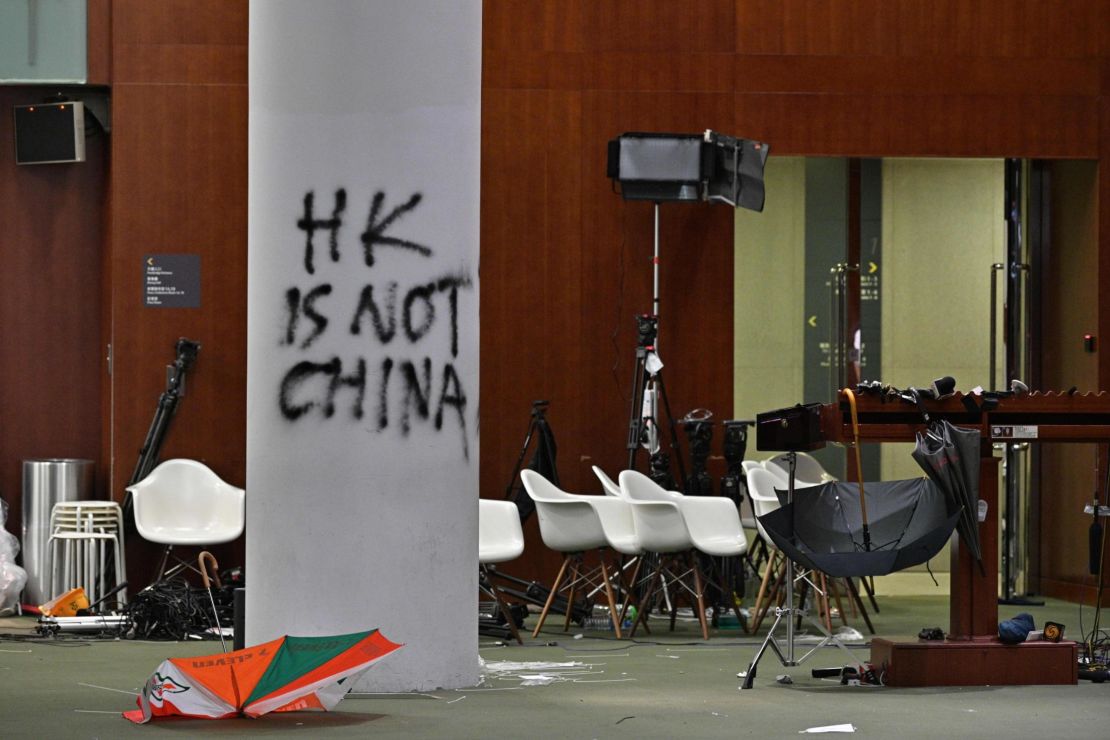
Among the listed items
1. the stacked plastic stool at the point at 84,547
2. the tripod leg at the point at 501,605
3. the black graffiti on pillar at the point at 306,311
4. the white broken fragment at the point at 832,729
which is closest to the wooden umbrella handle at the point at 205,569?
the stacked plastic stool at the point at 84,547

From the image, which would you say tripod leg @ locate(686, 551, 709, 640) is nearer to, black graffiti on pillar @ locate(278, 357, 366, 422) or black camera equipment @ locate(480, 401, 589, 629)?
black camera equipment @ locate(480, 401, 589, 629)

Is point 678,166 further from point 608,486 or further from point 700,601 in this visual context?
point 700,601

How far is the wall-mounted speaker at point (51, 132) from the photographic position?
443 inches

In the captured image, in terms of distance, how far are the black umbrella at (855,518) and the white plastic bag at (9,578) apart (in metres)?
5.16

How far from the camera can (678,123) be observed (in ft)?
37.5

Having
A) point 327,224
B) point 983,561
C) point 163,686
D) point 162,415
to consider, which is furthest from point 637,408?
point 163,686

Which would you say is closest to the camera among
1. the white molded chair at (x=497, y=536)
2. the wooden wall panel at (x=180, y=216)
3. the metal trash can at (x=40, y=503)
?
the white molded chair at (x=497, y=536)

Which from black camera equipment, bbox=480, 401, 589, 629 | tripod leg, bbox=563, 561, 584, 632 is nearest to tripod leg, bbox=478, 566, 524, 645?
tripod leg, bbox=563, 561, 584, 632

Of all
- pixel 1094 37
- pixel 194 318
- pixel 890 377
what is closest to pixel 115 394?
pixel 194 318

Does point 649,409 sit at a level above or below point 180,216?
below

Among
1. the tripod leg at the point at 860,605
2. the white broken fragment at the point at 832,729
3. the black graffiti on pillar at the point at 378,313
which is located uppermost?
the black graffiti on pillar at the point at 378,313

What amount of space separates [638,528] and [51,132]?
4712 mm

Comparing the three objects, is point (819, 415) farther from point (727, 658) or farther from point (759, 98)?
point (759, 98)

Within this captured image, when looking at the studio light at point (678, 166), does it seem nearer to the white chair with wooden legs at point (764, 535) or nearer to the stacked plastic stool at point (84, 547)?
the white chair with wooden legs at point (764, 535)
